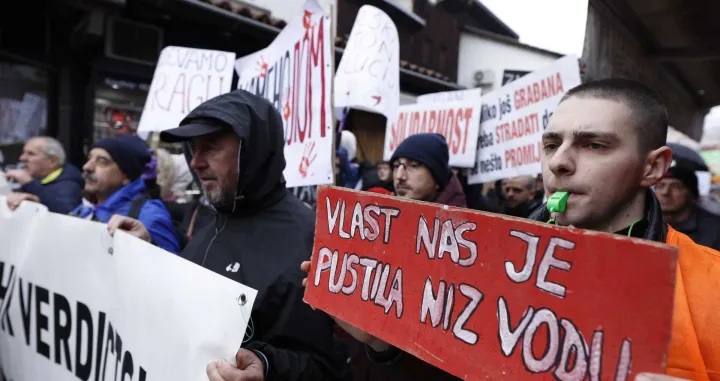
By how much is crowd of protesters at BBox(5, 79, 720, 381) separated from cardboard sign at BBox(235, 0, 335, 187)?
1.17ft

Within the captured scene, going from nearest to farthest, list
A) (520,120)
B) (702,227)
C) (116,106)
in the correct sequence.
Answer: (702,227), (520,120), (116,106)

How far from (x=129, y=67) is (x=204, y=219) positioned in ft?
12.9

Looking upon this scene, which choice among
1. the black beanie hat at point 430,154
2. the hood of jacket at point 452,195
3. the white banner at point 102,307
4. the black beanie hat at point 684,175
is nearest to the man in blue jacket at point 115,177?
the white banner at point 102,307

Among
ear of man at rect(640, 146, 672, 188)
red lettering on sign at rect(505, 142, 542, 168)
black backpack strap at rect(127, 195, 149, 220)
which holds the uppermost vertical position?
red lettering on sign at rect(505, 142, 542, 168)

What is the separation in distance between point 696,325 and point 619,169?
0.30 m

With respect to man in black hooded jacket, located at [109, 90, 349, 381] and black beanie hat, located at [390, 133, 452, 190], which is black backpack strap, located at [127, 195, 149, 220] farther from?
black beanie hat, located at [390, 133, 452, 190]

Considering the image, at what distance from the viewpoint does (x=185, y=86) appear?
3.67 meters

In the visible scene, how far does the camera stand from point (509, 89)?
148 inches

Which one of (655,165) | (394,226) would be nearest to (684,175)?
(655,165)

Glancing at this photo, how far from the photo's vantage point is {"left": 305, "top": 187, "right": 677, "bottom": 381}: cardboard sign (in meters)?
0.71

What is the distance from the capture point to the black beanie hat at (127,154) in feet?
8.80

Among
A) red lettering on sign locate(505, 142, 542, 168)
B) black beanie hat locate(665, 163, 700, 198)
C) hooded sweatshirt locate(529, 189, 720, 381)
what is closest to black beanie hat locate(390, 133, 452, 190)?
red lettering on sign locate(505, 142, 542, 168)

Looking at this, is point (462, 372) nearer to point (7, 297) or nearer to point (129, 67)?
point (7, 297)

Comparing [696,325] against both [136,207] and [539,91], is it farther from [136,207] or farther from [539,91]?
[539,91]
